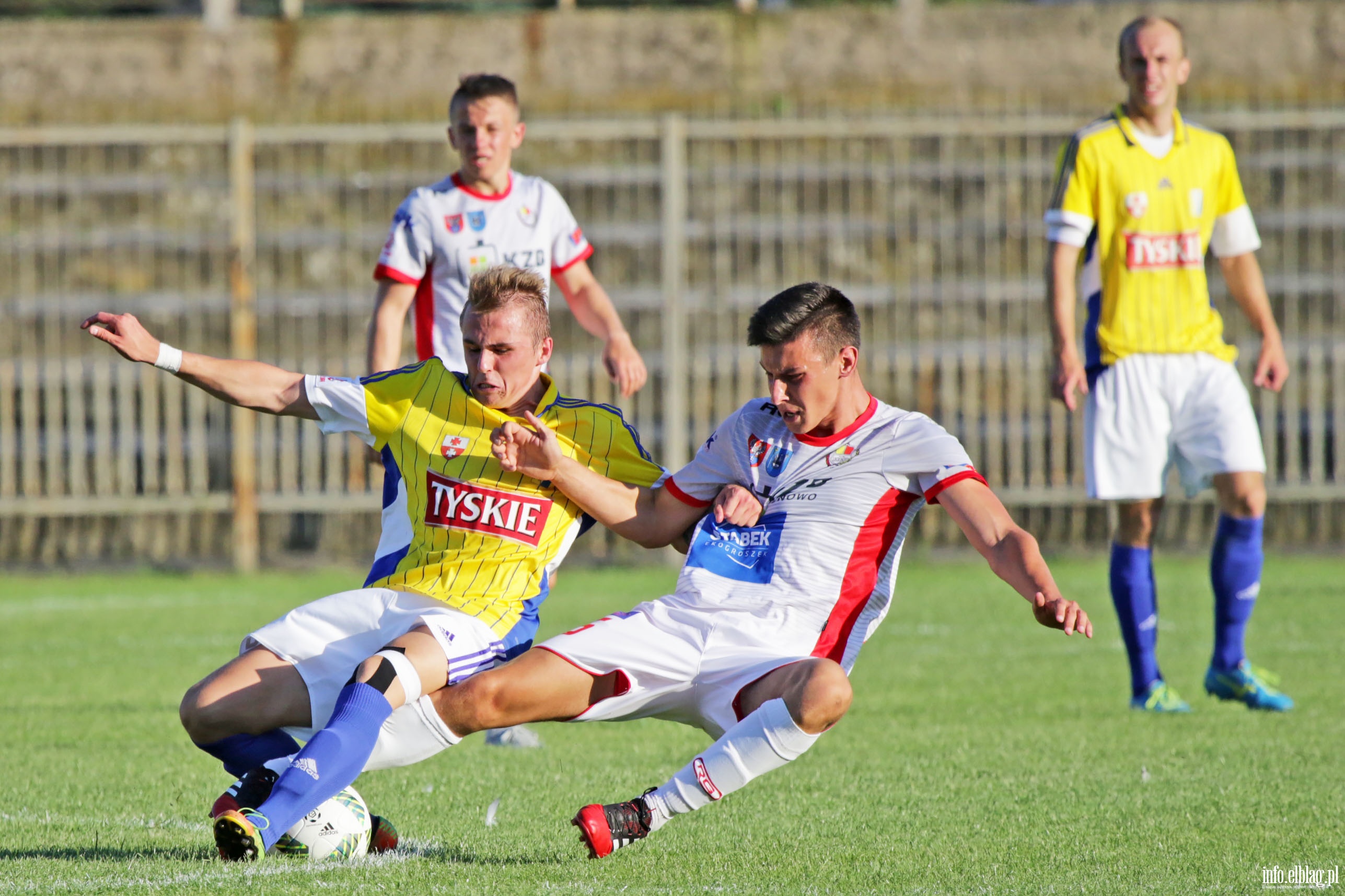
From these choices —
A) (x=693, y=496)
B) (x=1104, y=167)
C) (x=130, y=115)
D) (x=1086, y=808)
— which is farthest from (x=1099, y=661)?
(x=130, y=115)

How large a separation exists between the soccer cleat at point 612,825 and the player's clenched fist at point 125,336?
1551 millimetres

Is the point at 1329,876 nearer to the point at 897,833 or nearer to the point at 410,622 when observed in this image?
the point at 897,833

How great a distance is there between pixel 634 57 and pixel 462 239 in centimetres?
695

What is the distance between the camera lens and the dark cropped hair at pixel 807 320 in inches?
150

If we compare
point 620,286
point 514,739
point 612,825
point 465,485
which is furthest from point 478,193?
point 620,286

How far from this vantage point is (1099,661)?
7215 millimetres

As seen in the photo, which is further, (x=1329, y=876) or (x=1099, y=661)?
(x=1099, y=661)

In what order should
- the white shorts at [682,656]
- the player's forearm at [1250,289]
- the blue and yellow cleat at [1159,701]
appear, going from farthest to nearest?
the player's forearm at [1250,289] → the blue and yellow cleat at [1159,701] → the white shorts at [682,656]

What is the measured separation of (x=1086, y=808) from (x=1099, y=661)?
314cm

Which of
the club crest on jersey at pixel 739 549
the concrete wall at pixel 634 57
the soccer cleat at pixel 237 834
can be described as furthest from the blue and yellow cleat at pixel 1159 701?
the concrete wall at pixel 634 57

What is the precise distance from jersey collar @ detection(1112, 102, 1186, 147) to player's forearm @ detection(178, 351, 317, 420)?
3649mm

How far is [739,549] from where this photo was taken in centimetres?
393

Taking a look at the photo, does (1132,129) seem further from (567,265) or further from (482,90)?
(482,90)

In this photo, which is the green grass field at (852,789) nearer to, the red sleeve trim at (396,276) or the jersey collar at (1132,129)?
the red sleeve trim at (396,276)
